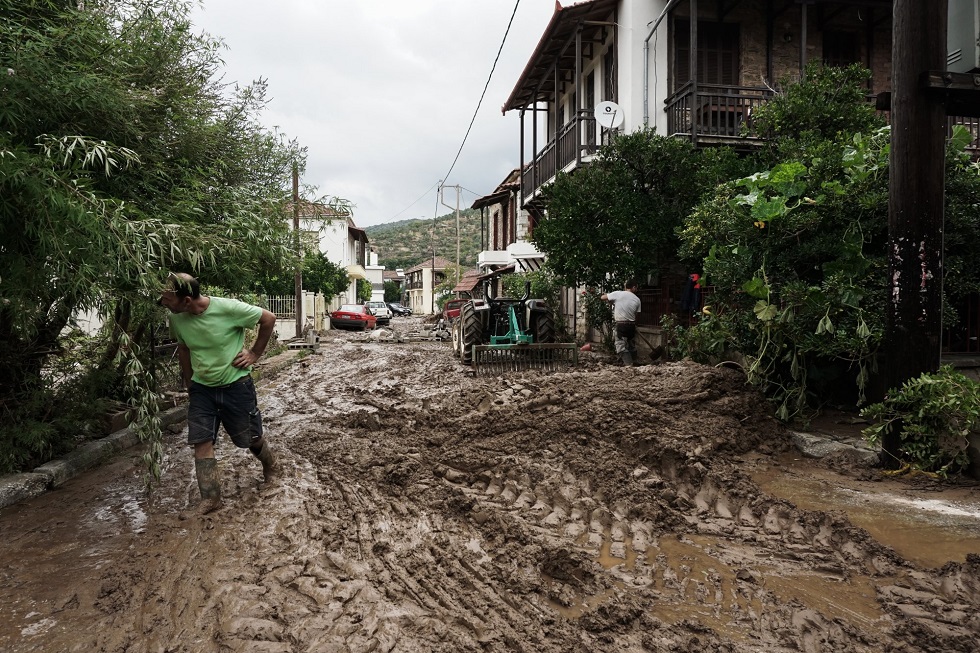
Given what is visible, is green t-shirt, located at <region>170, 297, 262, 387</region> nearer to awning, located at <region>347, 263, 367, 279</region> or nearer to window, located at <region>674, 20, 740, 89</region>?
window, located at <region>674, 20, 740, 89</region>

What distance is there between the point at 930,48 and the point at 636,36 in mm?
9485

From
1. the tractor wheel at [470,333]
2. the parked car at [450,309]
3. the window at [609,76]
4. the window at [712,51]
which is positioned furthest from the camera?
the parked car at [450,309]

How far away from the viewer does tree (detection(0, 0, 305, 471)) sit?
380cm

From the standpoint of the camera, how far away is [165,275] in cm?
456

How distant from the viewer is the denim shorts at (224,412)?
4547mm

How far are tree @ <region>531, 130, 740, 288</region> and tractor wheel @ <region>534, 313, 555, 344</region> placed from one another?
1.33 meters

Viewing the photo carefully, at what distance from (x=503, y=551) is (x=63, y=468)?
3.94 meters

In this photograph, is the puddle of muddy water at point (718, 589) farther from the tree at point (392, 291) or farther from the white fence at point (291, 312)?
the tree at point (392, 291)

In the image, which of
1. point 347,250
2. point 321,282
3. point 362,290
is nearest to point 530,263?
point 321,282

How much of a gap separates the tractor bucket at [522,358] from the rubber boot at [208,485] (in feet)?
23.2

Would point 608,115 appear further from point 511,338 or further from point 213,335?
point 213,335

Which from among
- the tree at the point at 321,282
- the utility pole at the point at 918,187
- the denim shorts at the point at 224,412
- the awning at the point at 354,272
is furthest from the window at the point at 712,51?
the awning at the point at 354,272

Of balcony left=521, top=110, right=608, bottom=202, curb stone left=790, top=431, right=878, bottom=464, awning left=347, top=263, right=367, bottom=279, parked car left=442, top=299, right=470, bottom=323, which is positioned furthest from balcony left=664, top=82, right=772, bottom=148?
awning left=347, top=263, right=367, bottom=279

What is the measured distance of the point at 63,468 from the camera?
17.3 feet
